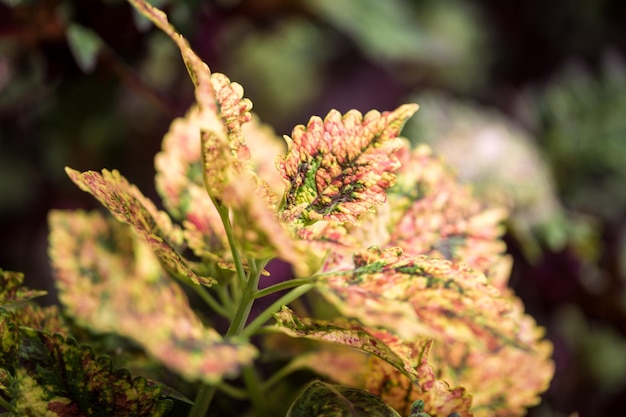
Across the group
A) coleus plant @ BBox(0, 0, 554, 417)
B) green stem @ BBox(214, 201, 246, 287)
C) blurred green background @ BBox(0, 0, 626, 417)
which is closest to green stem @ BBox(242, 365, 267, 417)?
coleus plant @ BBox(0, 0, 554, 417)

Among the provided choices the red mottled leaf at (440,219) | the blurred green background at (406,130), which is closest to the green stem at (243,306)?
the red mottled leaf at (440,219)

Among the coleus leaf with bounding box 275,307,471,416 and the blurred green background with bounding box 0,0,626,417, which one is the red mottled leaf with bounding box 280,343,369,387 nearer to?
the coleus leaf with bounding box 275,307,471,416

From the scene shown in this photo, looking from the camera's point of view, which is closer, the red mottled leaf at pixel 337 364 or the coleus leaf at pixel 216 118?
the coleus leaf at pixel 216 118

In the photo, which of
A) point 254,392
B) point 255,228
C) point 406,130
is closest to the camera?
point 255,228

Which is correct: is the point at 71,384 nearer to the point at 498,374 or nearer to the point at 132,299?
the point at 132,299

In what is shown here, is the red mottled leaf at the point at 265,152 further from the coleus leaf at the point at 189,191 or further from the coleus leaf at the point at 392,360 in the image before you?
the coleus leaf at the point at 392,360

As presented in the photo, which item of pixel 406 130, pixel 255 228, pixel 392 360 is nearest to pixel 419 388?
pixel 392 360
